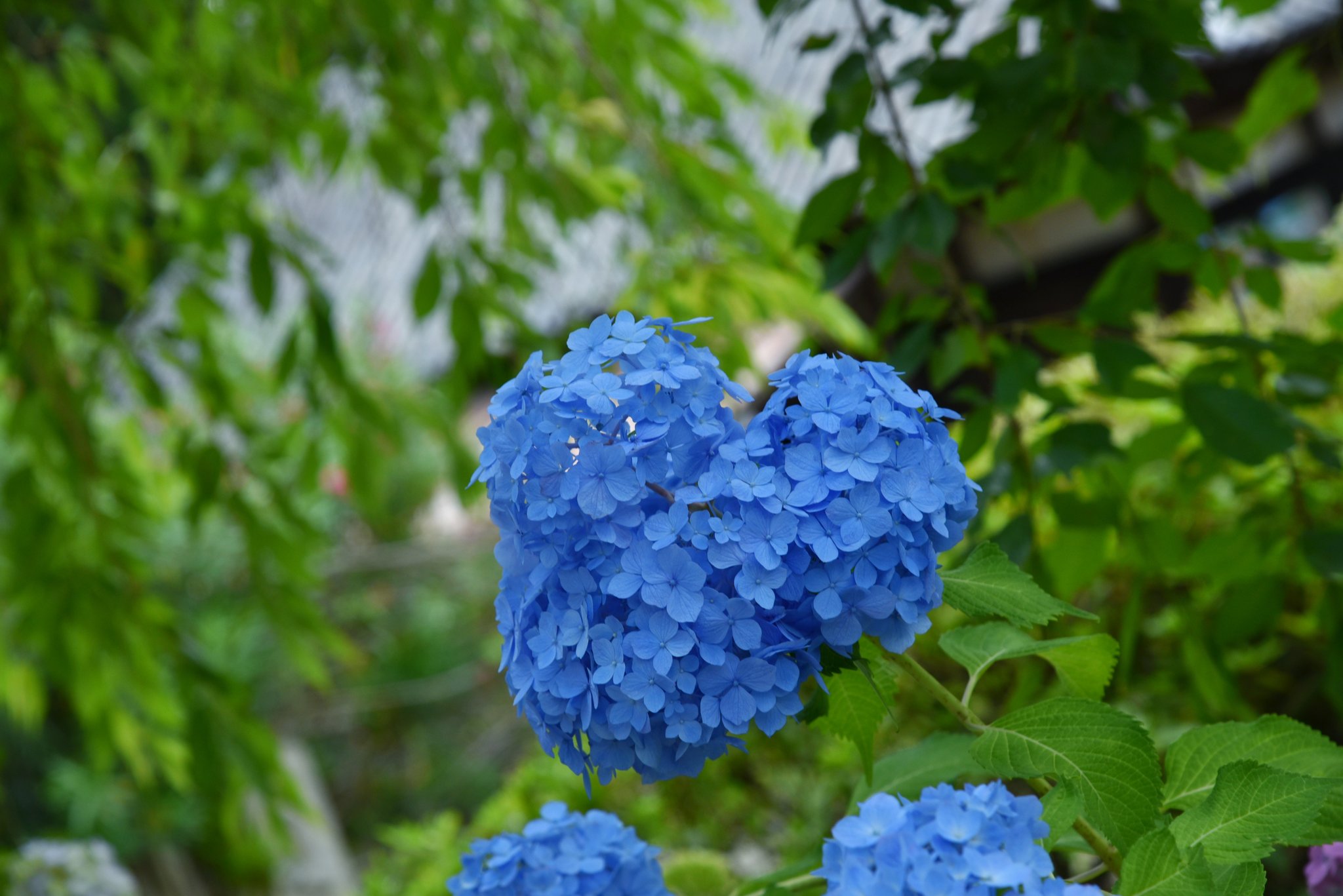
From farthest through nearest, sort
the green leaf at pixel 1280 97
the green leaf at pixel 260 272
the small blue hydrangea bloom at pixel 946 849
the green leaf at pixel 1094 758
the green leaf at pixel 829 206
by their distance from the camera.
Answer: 1. the green leaf at pixel 260 272
2. the green leaf at pixel 1280 97
3. the green leaf at pixel 829 206
4. the green leaf at pixel 1094 758
5. the small blue hydrangea bloom at pixel 946 849

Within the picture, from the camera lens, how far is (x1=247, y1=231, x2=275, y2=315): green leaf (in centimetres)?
184

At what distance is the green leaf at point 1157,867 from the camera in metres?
0.54

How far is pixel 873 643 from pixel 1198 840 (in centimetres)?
20

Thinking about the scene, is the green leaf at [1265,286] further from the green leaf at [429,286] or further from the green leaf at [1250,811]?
the green leaf at [429,286]

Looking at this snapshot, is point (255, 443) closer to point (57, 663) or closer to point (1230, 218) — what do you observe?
point (57, 663)

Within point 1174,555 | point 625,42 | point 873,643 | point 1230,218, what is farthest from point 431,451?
point 873,643

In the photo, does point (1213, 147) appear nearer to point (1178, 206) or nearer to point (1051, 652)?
point (1178, 206)

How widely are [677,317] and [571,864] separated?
964mm

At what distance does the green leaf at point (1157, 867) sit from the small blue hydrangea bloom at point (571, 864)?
0.33 meters

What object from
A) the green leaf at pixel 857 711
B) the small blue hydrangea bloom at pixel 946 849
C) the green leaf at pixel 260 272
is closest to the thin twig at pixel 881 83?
the green leaf at pixel 857 711

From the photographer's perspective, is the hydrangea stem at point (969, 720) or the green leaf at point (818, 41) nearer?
the hydrangea stem at point (969, 720)

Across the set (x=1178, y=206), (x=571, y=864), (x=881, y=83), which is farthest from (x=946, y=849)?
(x=1178, y=206)

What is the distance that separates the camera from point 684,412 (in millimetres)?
583

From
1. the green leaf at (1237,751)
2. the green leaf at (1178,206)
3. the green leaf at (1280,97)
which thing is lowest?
the green leaf at (1237,751)
